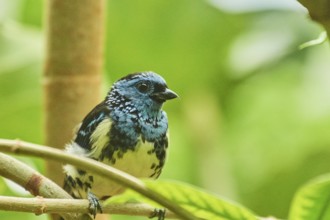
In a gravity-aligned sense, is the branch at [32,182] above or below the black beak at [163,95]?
above

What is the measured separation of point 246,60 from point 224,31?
0.45 feet

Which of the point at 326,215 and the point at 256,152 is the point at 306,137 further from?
the point at 326,215

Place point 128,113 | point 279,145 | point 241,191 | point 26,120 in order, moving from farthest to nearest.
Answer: point 279,145, point 241,191, point 26,120, point 128,113

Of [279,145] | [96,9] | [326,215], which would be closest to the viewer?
[326,215]

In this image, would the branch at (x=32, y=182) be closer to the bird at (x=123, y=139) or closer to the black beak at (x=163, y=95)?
the bird at (x=123, y=139)

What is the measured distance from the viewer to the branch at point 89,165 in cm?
76

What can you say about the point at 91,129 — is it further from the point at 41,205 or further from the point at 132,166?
the point at 41,205

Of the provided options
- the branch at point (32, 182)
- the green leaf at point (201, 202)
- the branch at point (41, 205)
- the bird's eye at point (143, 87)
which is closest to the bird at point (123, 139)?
the bird's eye at point (143, 87)

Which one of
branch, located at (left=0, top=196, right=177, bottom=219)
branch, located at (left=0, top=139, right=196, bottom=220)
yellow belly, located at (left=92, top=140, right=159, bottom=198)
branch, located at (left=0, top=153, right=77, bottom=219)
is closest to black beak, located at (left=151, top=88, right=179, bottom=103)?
yellow belly, located at (left=92, top=140, right=159, bottom=198)

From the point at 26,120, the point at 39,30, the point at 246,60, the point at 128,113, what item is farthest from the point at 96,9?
the point at 246,60

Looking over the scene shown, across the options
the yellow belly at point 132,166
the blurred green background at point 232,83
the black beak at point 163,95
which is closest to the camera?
the yellow belly at point 132,166

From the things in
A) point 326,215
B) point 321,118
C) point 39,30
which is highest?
point 326,215

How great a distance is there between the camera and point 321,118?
9.89 feet

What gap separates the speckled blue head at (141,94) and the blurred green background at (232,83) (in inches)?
26.9
